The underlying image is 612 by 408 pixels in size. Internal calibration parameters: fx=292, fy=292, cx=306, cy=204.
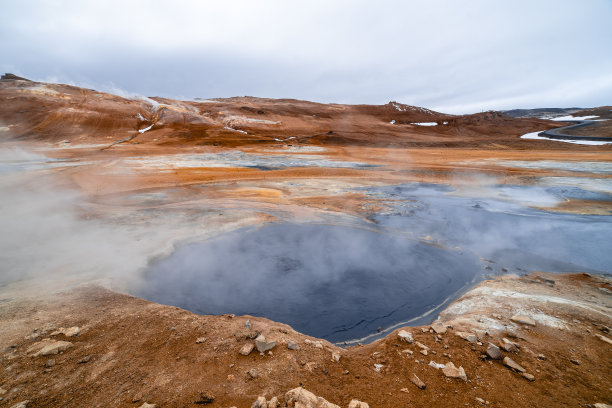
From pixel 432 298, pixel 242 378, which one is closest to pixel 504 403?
pixel 242 378

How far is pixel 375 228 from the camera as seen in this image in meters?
10.4

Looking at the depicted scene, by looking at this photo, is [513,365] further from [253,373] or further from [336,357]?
[253,373]

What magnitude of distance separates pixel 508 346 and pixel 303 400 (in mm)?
2911

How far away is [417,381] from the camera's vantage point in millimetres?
3379

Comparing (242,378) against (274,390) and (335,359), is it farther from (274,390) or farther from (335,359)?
(335,359)

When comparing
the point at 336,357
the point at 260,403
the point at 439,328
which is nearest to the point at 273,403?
the point at 260,403

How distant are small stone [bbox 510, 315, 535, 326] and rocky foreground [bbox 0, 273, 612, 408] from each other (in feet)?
0.05

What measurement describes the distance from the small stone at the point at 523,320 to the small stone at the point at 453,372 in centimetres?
184

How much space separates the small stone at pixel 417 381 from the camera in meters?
3.32

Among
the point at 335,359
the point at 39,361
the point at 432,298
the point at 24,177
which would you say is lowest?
the point at 432,298

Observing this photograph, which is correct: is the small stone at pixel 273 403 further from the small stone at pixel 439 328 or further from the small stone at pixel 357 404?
the small stone at pixel 439 328

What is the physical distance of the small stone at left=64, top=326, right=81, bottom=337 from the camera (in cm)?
418

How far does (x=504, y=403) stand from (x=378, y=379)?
129cm

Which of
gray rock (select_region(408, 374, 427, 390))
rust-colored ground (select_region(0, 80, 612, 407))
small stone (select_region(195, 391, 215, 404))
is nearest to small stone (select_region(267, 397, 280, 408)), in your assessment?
rust-colored ground (select_region(0, 80, 612, 407))
